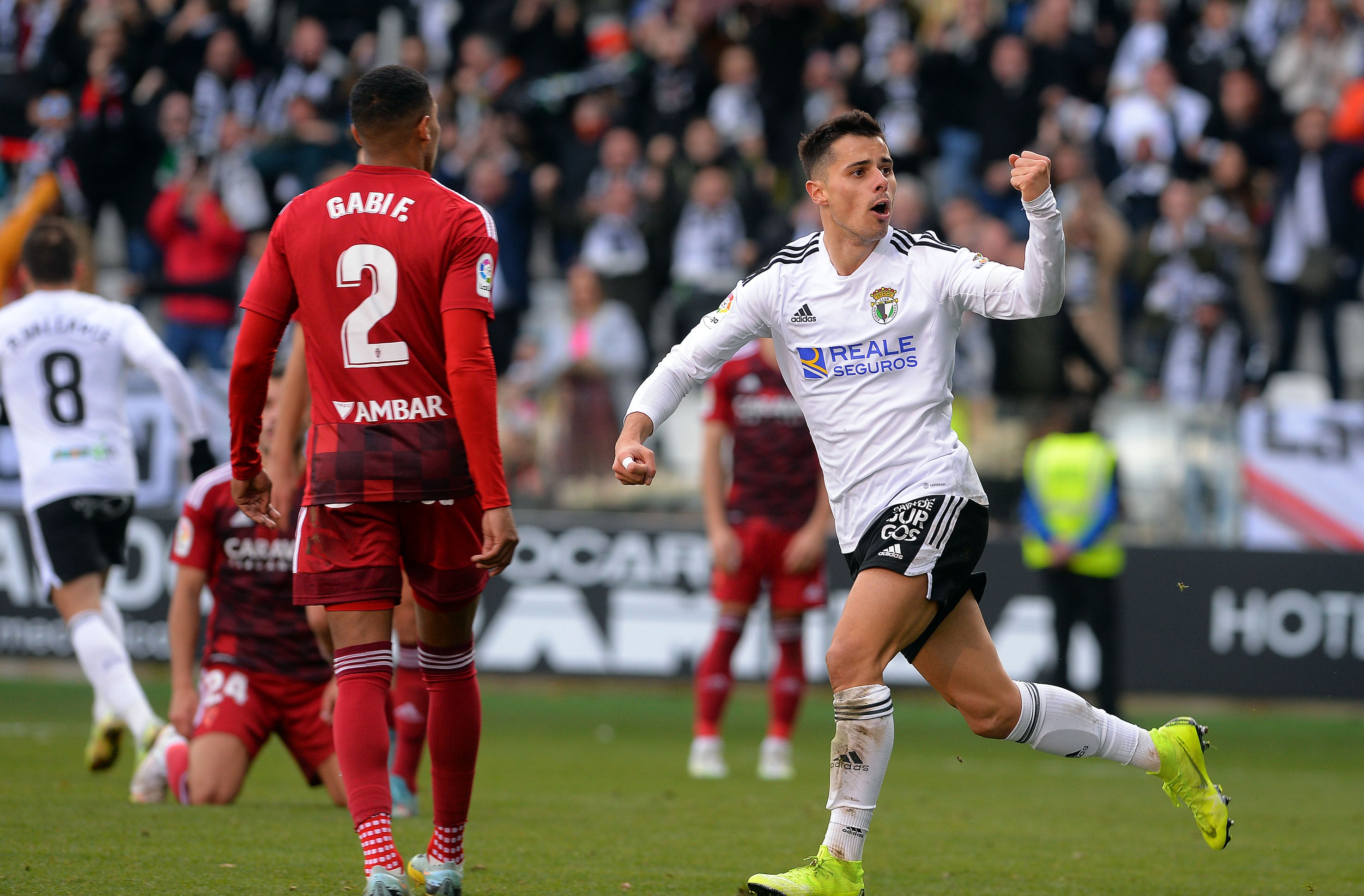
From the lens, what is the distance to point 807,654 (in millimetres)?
13039

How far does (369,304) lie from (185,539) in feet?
9.99

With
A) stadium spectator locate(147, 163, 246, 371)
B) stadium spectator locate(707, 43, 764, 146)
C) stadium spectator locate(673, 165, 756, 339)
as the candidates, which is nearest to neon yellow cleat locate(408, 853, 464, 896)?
stadium spectator locate(673, 165, 756, 339)

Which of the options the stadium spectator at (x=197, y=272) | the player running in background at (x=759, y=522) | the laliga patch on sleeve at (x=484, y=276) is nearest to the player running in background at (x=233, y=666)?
the player running in background at (x=759, y=522)

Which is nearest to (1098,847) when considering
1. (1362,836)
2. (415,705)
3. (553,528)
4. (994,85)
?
(1362,836)

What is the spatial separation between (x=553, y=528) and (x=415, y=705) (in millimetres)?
6326

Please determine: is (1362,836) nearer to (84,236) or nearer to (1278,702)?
(1278,702)

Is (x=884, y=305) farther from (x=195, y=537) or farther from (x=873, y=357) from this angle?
(x=195, y=537)

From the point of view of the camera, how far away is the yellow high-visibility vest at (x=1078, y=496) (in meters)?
11.7

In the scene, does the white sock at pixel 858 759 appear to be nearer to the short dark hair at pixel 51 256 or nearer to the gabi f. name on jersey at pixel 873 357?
the gabi f. name on jersey at pixel 873 357

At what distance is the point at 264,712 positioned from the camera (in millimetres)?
7555

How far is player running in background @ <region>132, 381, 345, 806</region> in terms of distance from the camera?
294 inches

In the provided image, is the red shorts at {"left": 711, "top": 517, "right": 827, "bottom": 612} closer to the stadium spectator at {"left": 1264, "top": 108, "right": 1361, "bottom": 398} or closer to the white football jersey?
the white football jersey

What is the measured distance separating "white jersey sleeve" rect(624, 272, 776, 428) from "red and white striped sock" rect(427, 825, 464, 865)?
1.43 metres

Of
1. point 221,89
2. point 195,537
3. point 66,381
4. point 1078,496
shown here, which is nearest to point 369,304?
point 195,537
